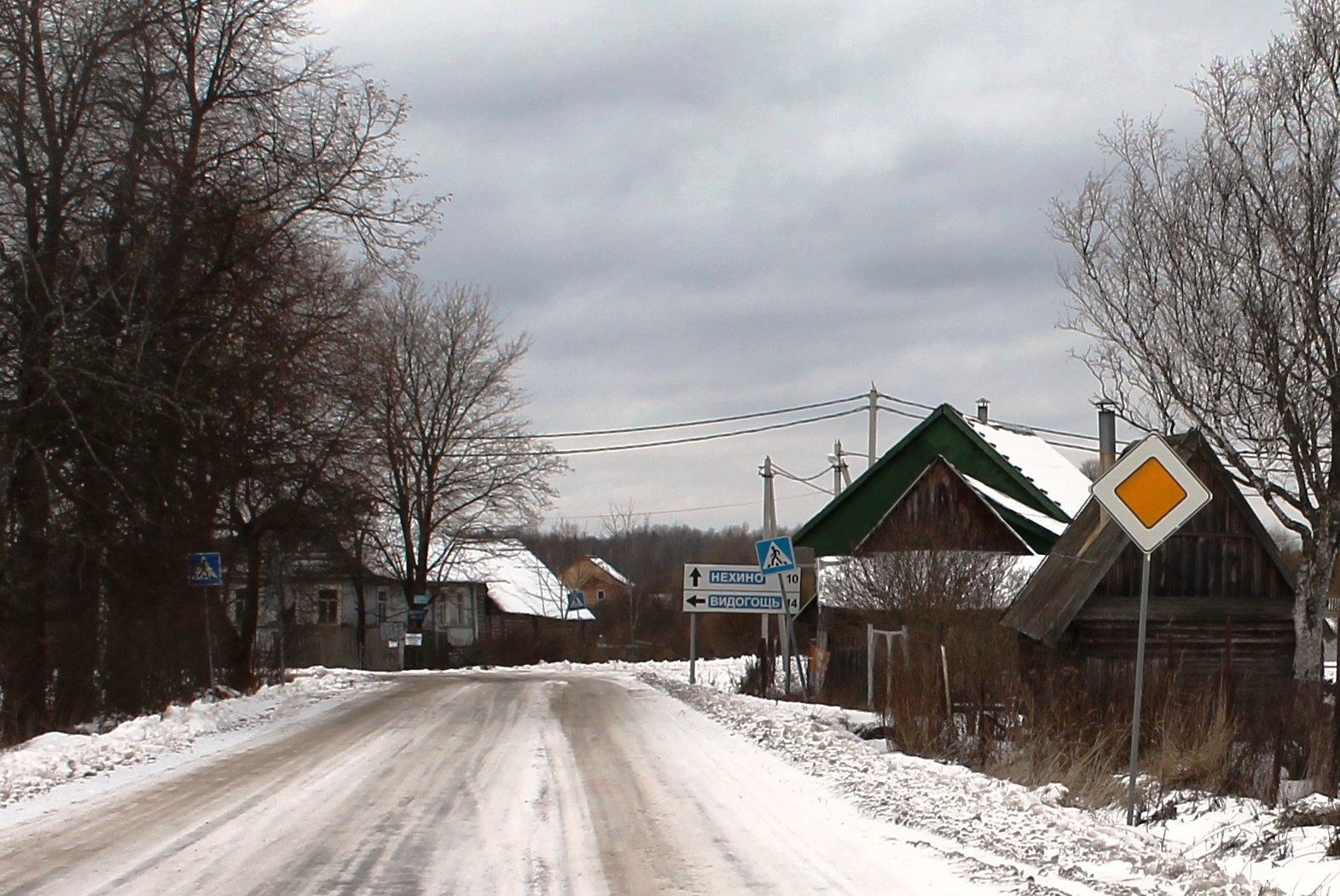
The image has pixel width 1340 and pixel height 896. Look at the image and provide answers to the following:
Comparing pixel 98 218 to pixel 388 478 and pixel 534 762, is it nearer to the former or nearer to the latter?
pixel 534 762

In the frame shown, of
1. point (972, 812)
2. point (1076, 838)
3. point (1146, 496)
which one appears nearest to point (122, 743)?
point (972, 812)

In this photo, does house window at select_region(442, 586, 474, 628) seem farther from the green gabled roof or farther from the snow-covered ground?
the snow-covered ground

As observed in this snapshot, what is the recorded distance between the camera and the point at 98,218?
2003 centimetres

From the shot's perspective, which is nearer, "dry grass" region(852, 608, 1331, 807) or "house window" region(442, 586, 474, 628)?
"dry grass" region(852, 608, 1331, 807)

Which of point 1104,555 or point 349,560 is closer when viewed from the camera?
point 1104,555

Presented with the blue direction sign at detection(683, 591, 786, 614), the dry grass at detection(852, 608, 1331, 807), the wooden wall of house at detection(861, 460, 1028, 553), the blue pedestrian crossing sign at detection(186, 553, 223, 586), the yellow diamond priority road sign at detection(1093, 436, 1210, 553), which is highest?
the wooden wall of house at detection(861, 460, 1028, 553)

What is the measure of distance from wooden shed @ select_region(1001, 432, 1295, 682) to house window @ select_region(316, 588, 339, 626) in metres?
39.3

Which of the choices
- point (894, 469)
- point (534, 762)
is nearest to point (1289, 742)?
point (534, 762)

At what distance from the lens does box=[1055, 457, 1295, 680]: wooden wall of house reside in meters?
24.0

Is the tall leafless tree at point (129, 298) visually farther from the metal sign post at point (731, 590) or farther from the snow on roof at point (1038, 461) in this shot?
the snow on roof at point (1038, 461)

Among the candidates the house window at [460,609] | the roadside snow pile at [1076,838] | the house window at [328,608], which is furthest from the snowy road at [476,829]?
the house window at [460,609]

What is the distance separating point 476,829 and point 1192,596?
1761 cm

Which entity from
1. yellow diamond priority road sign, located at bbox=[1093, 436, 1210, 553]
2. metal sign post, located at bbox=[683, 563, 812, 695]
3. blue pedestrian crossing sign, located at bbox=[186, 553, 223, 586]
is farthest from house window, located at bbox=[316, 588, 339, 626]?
yellow diamond priority road sign, located at bbox=[1093, 436, 1210, 553]

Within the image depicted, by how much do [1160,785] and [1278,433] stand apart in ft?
44.9
